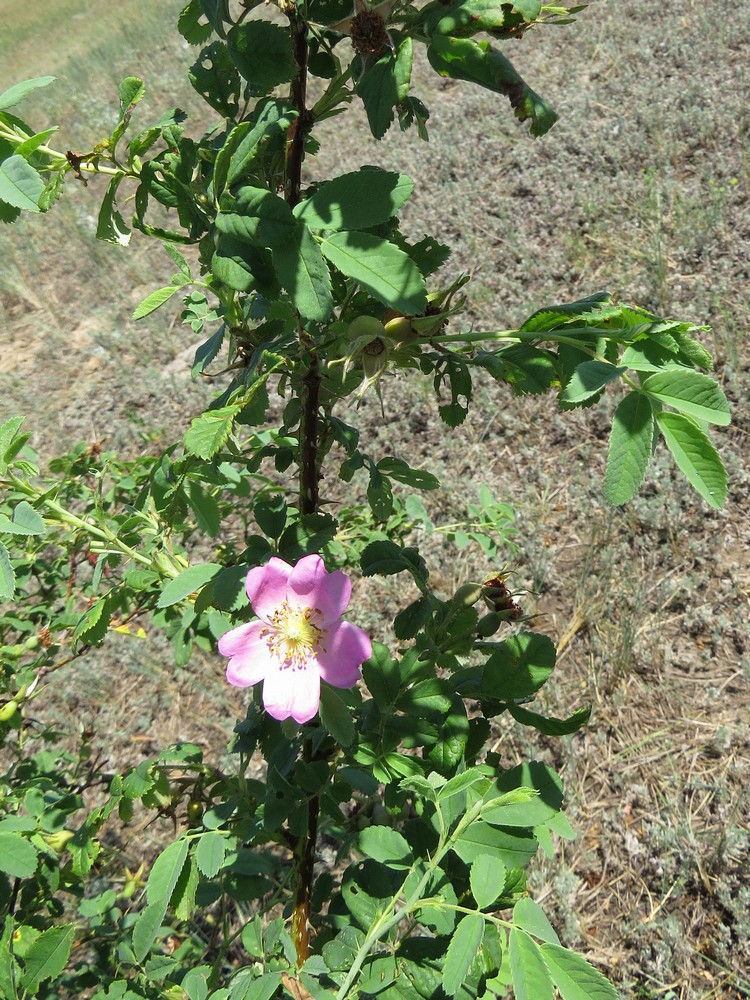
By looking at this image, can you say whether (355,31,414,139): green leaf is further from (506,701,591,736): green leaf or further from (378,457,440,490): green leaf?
(506,701,591,736): green leaf

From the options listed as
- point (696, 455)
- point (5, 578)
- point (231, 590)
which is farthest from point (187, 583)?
point (696, 455)

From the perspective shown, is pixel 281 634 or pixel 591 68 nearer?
pixel 281 634

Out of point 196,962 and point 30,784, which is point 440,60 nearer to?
point 30,784

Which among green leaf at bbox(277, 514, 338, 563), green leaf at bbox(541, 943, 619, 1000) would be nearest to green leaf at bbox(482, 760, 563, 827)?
green leaf at bbox(541, 943, 619, 1000)

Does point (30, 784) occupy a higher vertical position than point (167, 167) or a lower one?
lower

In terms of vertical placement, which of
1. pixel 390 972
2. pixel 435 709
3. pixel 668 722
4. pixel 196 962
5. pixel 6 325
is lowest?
pixel 668 722

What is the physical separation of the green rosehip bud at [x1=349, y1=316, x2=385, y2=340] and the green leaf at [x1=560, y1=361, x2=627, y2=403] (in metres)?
0.23

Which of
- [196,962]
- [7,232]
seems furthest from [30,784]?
[7,232]

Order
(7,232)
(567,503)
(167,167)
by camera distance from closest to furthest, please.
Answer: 1. (167,167)
2. (567,503)
3. (7,232)

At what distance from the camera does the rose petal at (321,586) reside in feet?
2.70

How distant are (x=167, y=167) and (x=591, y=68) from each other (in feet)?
14.0

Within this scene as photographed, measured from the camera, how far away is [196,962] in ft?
5.16

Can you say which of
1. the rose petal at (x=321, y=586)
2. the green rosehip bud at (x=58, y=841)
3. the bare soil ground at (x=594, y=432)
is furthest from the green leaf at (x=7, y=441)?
the bare soil ground at (x=594, y=432)

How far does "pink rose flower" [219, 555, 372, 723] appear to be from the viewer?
79 cm
